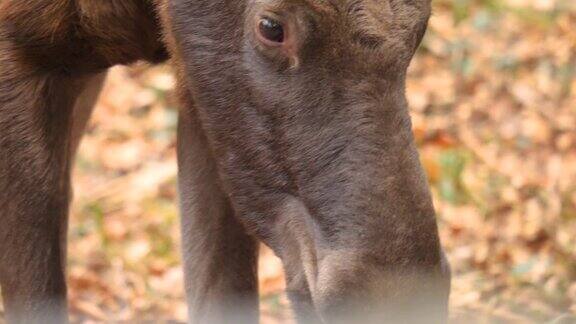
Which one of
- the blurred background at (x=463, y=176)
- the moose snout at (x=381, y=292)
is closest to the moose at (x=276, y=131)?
the moose snout at (x=381, y=292)

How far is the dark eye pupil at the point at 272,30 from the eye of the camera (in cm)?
418

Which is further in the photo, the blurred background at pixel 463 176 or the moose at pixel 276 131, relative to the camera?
the blurred background at pixel 463 176

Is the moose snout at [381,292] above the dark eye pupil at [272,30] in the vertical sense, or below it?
below

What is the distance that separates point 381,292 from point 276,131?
24.7 inches

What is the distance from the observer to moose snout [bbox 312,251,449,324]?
3.98m

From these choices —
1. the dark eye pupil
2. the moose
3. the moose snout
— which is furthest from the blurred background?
the moose snout

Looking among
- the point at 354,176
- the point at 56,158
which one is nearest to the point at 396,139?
the point at 354,176

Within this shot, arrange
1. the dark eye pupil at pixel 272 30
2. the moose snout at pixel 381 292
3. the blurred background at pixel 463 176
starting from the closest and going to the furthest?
the moose snout at pixel 381 292 → the dark eye pupil at pixel 272 30 → the blurred background at pixel 463 176

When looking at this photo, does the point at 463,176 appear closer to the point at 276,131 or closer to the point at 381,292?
the point at 276,131

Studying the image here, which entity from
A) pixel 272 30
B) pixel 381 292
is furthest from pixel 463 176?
pixel 381 292

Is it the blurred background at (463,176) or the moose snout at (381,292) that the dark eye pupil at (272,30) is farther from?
the blurred background at (463,176)

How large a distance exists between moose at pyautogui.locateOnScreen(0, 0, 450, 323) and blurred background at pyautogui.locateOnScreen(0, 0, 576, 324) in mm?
919

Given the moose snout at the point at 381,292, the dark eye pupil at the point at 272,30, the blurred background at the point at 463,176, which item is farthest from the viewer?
the blurred background at the point at 463,176

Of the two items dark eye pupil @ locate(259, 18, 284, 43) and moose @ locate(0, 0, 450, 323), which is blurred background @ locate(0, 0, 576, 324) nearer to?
moose @ locate(0, 0, 450, 323)
